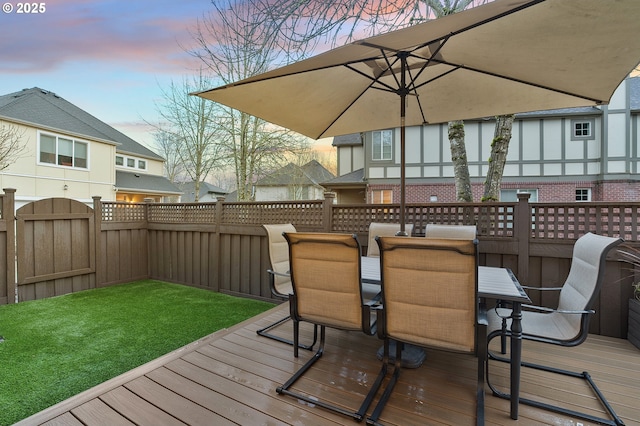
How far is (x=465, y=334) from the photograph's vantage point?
156 cm

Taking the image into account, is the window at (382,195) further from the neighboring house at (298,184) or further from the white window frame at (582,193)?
the white window frame at (582,193)

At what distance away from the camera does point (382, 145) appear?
38.4ft

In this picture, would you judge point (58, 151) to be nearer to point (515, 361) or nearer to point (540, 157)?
point (515, 361)

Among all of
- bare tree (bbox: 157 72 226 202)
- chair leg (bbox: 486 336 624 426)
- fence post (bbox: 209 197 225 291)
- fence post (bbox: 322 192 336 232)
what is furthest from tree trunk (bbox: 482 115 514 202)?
bare tree (bbox: 157 72 226 202)

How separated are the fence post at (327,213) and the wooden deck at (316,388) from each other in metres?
1.91

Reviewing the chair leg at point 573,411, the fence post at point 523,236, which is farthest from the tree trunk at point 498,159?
the chair leg at point 573,411

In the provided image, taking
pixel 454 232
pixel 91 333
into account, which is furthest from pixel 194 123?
pixel 454 232

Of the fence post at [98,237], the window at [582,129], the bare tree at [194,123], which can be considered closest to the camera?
the fence post at [98,237]

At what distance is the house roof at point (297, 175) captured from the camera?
1174 centimetres

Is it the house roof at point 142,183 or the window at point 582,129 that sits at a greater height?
the window at point 582,129

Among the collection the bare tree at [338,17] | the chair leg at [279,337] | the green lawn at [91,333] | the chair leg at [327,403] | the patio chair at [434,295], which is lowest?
the green lawn at [91,333]

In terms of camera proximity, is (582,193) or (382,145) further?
(382,145)

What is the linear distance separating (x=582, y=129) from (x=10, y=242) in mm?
15036

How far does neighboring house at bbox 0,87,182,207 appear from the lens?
32.4ft
